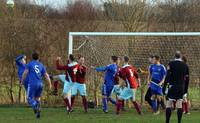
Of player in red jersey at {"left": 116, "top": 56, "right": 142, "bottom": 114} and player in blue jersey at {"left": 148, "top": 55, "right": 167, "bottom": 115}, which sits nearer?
player in red jersey at {"left": 116, "top": 56, "right": 142, "bottom": 114}

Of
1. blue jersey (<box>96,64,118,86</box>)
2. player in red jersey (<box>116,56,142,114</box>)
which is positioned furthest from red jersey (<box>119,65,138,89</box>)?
blue jersey (<box>96,64,118,86</box>)

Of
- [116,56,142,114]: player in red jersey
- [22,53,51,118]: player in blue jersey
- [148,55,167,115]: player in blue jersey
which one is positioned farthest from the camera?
[148,55,167,115]: player in blue jersey

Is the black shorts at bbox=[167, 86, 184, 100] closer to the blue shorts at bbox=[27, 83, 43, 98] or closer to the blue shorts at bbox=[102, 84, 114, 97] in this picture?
the blue shorts at bbox=[27, 83, 43, 98]

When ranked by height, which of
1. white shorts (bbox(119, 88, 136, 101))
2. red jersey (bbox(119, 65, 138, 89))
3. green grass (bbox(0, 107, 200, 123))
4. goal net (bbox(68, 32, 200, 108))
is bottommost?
green grass (bbox(0, 107, 200, 123))

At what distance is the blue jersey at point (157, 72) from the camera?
1975cm

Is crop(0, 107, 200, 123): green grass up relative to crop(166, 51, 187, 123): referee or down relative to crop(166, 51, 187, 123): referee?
down

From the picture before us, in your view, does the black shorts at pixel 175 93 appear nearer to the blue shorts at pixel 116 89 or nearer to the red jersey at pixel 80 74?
the blue shorts at pixel 116 89

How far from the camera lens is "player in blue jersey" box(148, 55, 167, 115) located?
778 inches

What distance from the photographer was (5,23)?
2662 cm

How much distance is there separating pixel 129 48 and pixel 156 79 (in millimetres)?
4743

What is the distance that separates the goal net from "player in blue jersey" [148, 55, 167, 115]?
380 centimetres

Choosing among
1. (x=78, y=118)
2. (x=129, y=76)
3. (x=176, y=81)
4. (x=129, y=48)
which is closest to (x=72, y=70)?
(x=129, y=76)

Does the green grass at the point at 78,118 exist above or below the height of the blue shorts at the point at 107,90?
below

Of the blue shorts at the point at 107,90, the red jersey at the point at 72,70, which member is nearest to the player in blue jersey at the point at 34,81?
the red jersey at the point at 72,70
